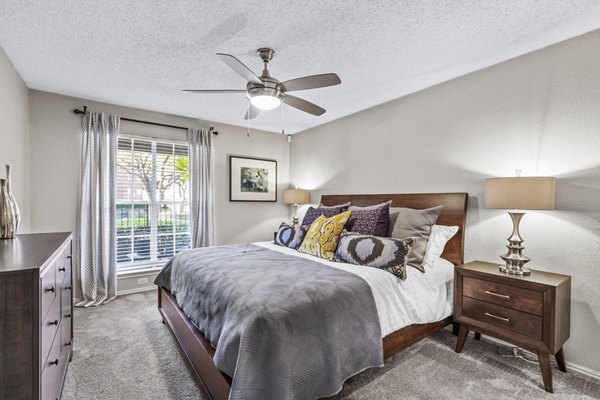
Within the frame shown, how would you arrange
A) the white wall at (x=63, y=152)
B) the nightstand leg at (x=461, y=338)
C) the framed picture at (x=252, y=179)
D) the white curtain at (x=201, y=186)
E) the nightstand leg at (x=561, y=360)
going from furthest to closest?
the framed picture at (x=252, y=179) → the white curtain at (x=201, y=186) → the white wall at (x=63, y=152) → the nightstand leg at (x=461, y=338) → the nightstand leg at (x=561, y=360)

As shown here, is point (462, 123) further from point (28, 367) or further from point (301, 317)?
point (28, 367)

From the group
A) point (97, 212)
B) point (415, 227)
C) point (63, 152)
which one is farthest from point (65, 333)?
point (415, 227)

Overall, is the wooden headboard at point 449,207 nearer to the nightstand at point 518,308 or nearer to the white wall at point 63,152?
the nightstand at point 518,308

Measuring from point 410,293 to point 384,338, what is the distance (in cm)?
40

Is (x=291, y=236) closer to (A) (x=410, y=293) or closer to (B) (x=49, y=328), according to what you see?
(A) (x=410, y=293)

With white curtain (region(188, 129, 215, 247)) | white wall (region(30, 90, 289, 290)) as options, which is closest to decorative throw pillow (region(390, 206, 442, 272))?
white curtain (region(188, 129, 215, 247))

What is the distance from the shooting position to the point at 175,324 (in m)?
2.44

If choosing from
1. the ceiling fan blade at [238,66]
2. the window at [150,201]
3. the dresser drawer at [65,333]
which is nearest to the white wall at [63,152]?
the window at [150,201]

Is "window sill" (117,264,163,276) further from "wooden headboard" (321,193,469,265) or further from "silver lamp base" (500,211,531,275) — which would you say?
"silver lamp base" (500,211,531,275)

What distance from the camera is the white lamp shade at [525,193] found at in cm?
197

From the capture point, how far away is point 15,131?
269cm

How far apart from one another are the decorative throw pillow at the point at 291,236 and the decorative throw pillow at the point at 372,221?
1.74ft

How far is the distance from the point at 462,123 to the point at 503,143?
1.44 ft

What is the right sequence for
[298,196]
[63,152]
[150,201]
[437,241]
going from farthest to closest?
1. [298,196]
2. [150,201]
3. [63,152]
4. [437,241]
